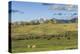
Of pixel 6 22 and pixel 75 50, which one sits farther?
pixel 75 50

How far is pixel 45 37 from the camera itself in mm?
913

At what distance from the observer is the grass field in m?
0.87

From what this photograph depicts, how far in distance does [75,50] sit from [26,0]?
0.36 m

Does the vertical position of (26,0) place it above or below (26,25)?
above

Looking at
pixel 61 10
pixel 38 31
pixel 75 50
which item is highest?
pixel 61 10

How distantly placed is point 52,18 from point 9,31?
0.22 m

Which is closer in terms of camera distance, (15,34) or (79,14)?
(15,34)

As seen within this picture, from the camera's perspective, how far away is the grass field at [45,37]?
2.85 feet

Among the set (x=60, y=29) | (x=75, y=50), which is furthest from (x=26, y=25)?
(x=75, y=50)

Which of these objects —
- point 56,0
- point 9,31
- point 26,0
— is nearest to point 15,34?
point 9,31

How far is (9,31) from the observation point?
86 centimetres

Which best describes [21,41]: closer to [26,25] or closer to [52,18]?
[26,25]

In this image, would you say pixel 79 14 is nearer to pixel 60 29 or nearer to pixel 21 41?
pixel 60 29

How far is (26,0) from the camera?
89 centimetres
